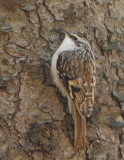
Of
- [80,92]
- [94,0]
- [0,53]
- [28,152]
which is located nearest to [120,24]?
[94,0]

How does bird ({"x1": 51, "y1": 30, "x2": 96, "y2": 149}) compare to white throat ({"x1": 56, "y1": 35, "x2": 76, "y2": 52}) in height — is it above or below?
below

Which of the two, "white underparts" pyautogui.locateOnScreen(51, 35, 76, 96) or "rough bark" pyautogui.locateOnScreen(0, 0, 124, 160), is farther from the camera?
"white underparts" pyautogui.locateOnScreen(51, 35, 76, 96)

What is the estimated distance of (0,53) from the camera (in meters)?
1.74

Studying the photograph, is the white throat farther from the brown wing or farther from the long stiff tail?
the long stiff tail

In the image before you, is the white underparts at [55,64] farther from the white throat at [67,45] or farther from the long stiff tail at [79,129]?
the long stiff tail at [79,129]

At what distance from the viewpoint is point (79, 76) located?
6.49ft

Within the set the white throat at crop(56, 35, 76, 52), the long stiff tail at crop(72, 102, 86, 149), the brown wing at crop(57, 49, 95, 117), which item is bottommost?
the long stiff tail at crop(72, 102, 86, 149)

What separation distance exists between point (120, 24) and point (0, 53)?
715mm

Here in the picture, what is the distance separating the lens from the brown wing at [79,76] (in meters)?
1.87

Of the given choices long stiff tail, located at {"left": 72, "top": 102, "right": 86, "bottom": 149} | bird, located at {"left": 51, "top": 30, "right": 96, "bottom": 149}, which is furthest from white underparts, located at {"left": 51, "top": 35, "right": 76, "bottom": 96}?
long stiff tail, located at {"left": 72, "top": 102, "right": 86, "bottom": 149}

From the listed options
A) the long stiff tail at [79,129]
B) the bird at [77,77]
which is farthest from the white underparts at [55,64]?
the long stiff tail at [79,129]

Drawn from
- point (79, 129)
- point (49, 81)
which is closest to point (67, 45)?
point (49, 81)

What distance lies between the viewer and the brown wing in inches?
73.7

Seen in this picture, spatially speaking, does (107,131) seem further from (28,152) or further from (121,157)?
(28,152)
